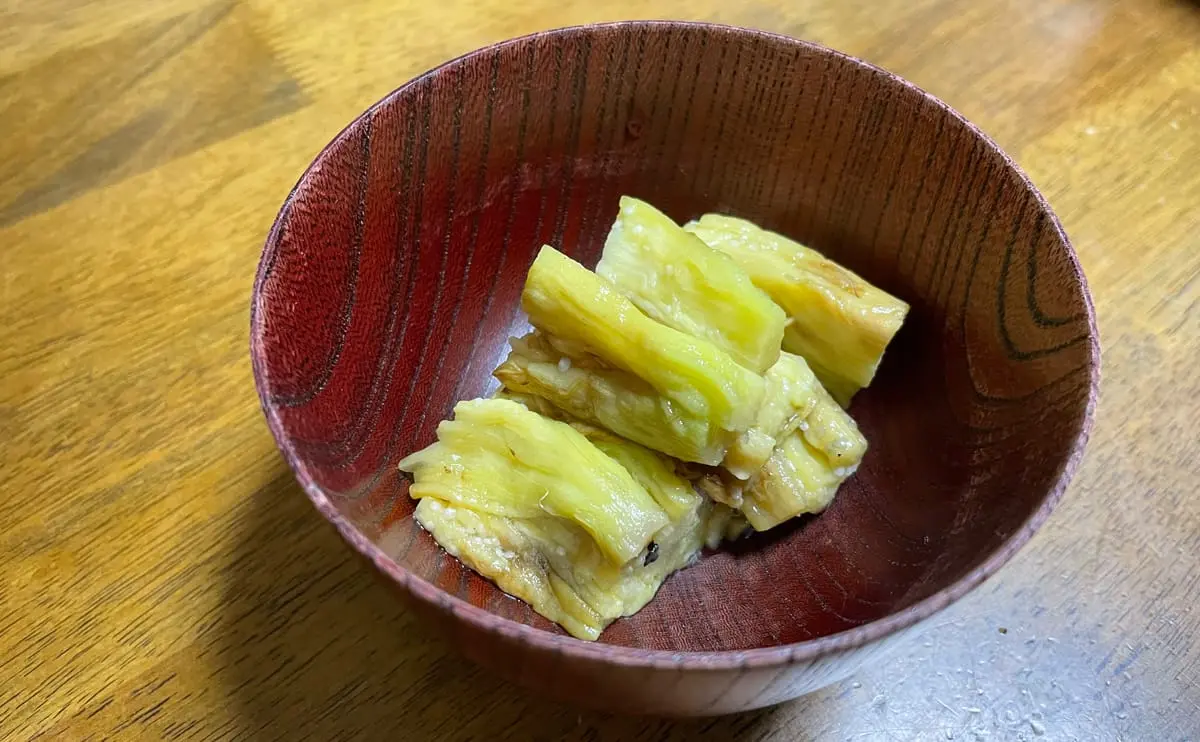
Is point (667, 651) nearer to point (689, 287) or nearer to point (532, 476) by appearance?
point (532, 476)

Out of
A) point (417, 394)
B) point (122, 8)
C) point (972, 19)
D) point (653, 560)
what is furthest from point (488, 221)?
point (972, 19)

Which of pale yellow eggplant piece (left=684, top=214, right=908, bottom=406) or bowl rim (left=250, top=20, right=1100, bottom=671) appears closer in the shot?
bowl rim (left=250, top=20, right=1100, bottom=671)

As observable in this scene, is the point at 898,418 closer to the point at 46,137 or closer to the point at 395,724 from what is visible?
the point at 395,724

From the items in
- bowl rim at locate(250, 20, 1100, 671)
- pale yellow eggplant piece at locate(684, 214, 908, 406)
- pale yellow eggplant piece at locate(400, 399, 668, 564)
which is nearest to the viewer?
bowl rim at locate(250, 20, 1100, 671)

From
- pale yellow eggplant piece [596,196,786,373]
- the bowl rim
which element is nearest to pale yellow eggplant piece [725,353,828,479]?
pale yellow eggplant piece [596,196,786,373]

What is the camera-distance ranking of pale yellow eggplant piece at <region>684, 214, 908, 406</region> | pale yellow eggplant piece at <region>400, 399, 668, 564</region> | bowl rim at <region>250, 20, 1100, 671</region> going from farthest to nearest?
pale yellow eggplant piece at <region>684, 214, 908, 406</region>, pale yellow eggplant piece at <region>400, 399, 668, 564</region>, bowl rim at <region>250, 20, 1100, 671</region>

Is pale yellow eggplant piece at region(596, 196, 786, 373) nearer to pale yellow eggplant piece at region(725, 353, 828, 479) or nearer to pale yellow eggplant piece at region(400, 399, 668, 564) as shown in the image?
pale yellow eggplant piece at region(725, 353, 828, 479)

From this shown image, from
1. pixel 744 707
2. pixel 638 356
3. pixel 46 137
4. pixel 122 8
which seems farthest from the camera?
pixel 122 8

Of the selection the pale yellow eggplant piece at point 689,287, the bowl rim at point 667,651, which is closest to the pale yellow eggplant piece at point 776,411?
the pale yellow eggplant piece at point 689,287

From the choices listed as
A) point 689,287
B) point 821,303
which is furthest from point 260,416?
point 821,303
